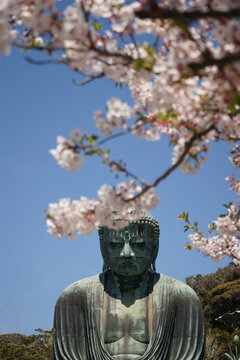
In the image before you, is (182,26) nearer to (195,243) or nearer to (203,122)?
(203,122)

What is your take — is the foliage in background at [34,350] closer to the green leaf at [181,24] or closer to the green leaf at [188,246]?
the green leaf at [188,246]

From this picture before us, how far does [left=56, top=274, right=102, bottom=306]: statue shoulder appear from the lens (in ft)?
25.5

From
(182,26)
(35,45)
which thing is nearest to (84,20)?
(35,45)

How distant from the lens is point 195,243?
26.6 ft

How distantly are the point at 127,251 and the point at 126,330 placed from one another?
40.6 inches

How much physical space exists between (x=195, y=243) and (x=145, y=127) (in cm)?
451

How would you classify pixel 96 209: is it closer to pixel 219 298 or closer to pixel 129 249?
pixel 129 249

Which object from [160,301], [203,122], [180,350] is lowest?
[180,350]

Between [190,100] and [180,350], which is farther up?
[190,100]

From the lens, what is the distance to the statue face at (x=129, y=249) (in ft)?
24.5

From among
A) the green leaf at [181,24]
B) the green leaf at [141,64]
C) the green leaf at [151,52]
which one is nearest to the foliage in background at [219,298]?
the green leaf at [151,52]

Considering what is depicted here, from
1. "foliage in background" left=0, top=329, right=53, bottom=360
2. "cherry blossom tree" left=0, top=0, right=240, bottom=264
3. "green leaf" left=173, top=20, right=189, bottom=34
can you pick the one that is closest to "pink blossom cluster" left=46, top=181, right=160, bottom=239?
"cherry blossom tree" left=0, top=0, right=240, bottom=264

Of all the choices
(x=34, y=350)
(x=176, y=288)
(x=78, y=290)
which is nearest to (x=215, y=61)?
(x=176, y=288)

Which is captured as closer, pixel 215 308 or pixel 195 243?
pixel 195 243
